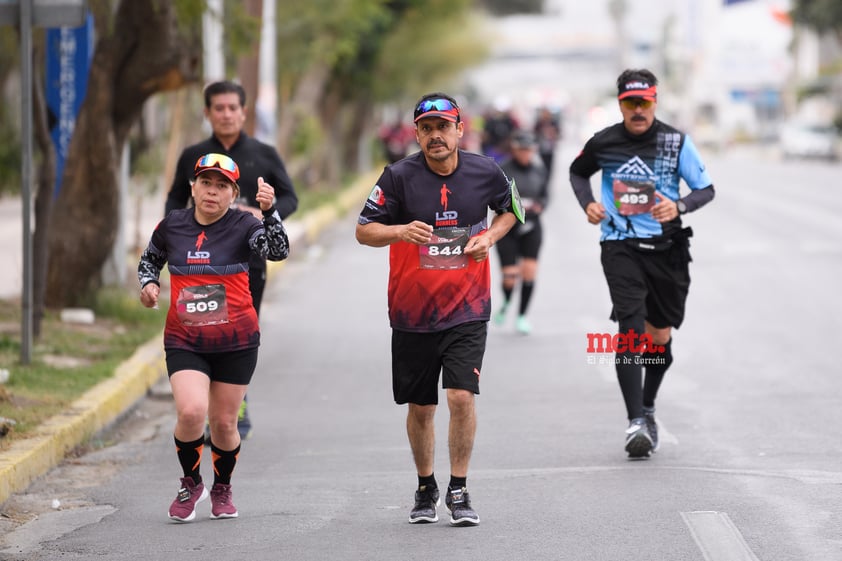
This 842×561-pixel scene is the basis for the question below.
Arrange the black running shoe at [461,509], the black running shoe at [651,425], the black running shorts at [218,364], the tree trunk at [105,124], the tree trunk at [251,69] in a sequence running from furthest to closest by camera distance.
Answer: the tree trunk at [251,69] < the tree trunk at [105,124] < the black running shoe at [651,425] < the black running shorts at [218,364] < the black running shoe at [461,509]

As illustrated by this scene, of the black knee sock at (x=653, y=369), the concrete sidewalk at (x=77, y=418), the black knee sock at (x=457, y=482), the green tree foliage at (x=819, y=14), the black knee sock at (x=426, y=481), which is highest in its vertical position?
the green tree foliage at (x=819, y=14)

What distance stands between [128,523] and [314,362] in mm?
5572

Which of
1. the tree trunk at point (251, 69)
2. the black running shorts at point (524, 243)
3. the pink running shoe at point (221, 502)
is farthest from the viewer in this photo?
the tree trunk at point (251, 69)

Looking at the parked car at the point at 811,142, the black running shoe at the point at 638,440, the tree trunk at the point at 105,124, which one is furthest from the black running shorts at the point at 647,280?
the parked car at the point at 811,142

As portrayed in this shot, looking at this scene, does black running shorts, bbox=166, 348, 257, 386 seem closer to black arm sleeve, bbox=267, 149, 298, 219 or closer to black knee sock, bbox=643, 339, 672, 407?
black arm sleeve, bbox=267, 149, 298, 219

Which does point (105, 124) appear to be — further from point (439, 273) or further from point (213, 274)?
point (439, 273)

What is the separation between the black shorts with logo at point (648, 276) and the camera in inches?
343

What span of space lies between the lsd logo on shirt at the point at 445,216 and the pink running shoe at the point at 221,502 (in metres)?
1.59

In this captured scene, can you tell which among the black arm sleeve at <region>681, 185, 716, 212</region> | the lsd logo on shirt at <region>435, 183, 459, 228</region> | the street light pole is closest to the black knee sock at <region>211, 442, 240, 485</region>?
the lsd logo on shirt at <region>435, 183, 459, 228</region>

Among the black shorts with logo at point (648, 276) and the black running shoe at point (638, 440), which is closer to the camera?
the black running shoe at point (638, 440)

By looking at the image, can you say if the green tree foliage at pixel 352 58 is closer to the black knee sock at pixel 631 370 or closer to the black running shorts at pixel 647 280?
the black running shorts at pixel 647 280

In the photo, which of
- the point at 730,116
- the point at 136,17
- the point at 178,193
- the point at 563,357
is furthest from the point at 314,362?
the point at 730,116

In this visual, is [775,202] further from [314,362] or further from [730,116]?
[730,116]

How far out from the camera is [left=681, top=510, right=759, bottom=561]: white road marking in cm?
632
